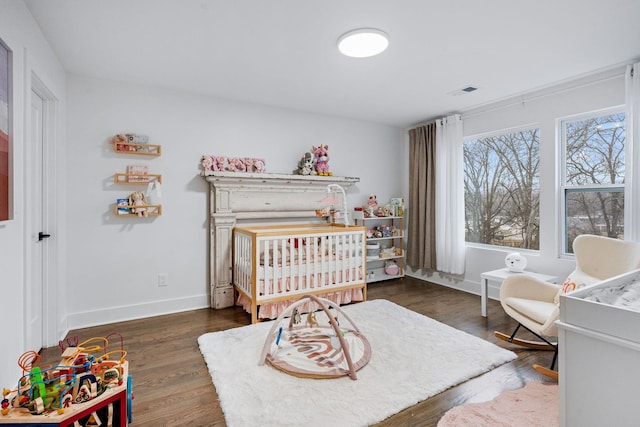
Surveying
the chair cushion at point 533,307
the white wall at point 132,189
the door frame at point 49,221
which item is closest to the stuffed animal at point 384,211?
the white wall at point 132,189

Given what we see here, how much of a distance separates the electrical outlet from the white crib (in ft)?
2.18

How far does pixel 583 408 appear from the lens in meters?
1.14

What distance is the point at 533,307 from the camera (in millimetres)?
2229

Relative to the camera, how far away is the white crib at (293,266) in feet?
9.32

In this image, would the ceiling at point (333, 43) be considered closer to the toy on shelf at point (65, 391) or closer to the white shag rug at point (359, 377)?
the toy on shelf at point (65, 391)

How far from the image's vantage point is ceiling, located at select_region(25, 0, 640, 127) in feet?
6.04

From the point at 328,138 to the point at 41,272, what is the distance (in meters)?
3.17

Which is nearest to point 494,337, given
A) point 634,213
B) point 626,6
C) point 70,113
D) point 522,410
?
point 522,410

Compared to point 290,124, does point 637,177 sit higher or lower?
lower

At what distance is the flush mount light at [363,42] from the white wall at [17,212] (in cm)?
183

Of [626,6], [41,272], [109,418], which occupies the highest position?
[626,6]

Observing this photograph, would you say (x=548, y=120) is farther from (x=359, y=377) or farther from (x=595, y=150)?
(x=359, y=377)

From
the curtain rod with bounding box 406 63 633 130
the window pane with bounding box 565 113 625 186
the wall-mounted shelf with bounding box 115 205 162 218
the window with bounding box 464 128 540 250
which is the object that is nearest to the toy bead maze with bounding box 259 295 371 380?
the wall-mounted shelf with bounding box 115 205 162 218

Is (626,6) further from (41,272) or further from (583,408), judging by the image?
(41,272)
